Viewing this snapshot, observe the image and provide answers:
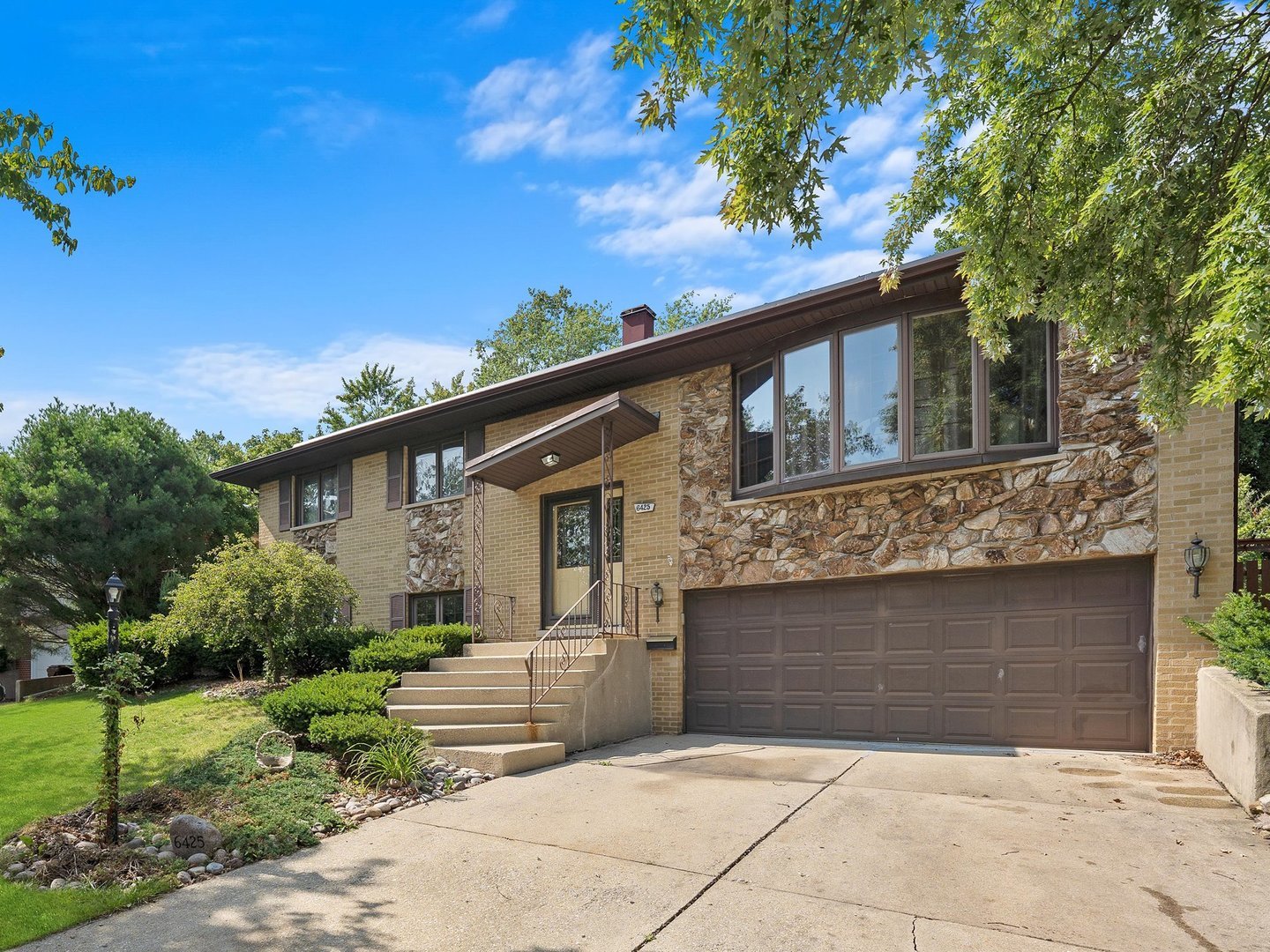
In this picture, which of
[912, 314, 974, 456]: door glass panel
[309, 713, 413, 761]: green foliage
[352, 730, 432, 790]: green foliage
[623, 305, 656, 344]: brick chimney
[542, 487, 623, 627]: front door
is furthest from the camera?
[623, 305, 656, 344]: brick chimney

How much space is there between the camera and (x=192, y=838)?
532 centimetres

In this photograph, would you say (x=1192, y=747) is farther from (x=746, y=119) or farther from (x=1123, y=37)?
(x=746, y=119)

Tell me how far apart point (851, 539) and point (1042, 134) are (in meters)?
5.32

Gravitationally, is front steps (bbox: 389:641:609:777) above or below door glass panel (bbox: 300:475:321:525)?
below

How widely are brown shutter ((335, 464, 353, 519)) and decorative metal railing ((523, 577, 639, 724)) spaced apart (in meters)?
6.66

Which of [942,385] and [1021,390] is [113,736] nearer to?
[942,385]

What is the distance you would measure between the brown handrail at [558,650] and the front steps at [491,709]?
119mm

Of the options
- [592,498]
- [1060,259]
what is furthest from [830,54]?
[592,498]

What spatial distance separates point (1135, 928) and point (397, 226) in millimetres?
11901

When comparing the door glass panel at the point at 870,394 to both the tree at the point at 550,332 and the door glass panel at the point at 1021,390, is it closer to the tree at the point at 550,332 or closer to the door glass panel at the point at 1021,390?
the door glass panel at the point at 1021,390

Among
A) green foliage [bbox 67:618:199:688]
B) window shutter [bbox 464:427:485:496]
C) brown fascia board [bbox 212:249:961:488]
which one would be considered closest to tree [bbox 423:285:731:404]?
brown fascia board [bbox 212:249:961:488]

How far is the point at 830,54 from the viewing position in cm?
425

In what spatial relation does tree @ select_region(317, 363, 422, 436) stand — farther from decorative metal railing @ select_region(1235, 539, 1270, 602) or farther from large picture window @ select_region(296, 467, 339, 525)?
decorative metal railing @ select_region(1235, 539, 1270, 602)

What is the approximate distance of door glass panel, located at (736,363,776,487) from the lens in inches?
402
